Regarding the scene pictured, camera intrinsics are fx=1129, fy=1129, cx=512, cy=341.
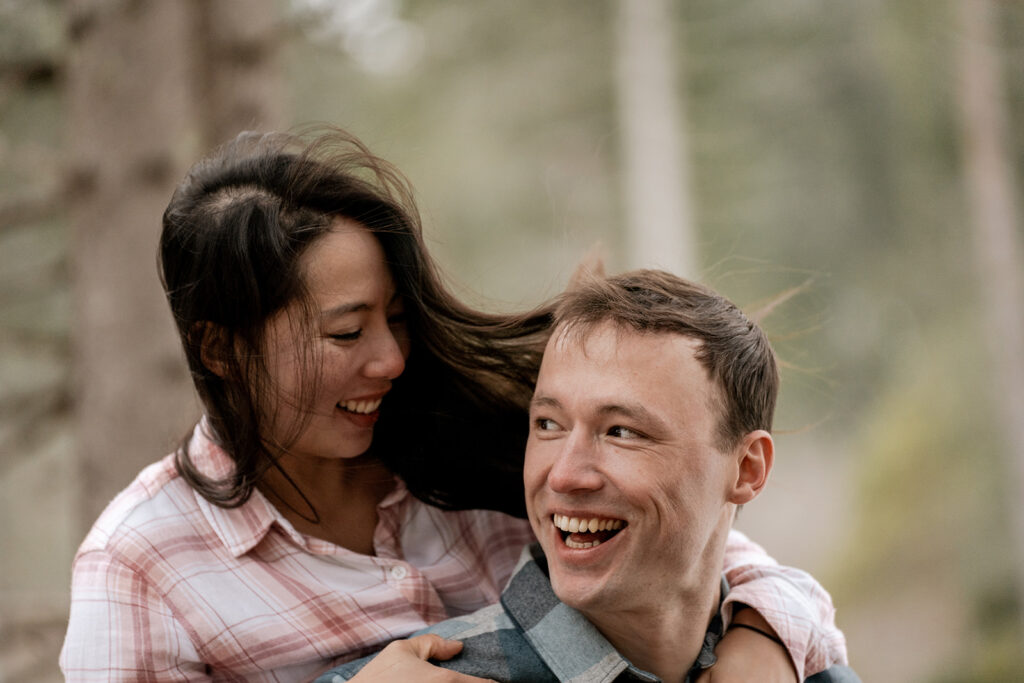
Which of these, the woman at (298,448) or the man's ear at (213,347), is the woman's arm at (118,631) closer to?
the woman at (298,448)

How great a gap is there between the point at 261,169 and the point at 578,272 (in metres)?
0.71

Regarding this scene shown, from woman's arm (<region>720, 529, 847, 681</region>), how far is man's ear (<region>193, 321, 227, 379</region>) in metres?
1.18

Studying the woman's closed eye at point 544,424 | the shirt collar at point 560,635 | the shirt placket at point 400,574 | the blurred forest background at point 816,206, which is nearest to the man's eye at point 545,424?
the woman's closed eye at point 544,424

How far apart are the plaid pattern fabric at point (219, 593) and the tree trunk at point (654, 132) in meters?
10.8

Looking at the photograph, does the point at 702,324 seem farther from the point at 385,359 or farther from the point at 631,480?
the point at 385,359

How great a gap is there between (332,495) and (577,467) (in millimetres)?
785

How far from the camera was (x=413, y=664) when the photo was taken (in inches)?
80.4

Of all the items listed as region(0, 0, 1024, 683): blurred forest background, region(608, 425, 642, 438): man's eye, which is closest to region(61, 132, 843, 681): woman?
region(608, 425, 642, 438): man's eye

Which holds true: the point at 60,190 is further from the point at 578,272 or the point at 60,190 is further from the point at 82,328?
the point at 578,272

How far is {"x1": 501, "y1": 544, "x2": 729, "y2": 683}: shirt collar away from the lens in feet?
6.85

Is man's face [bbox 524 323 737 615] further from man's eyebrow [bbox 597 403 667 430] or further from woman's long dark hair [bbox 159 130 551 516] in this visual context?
woman's long dark hair [bbox 159 130 551 516]

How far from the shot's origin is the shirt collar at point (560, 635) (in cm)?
209

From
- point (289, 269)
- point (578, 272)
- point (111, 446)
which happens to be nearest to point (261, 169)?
point (289, 269)

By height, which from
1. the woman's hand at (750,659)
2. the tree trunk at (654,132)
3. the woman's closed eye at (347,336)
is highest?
the tree trunk at (654,132)
